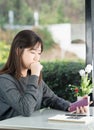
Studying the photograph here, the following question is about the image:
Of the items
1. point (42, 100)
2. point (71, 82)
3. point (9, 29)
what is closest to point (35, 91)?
point (42, 100)

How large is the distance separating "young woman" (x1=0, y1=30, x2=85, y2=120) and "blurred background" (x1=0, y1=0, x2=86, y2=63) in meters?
1.01

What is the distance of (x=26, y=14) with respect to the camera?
13.3 feet

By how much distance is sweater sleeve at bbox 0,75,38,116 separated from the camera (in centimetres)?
242

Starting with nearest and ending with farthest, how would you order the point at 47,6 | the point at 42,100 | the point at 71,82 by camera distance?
the point at 42,100
the point at 71,82
the point at 47,6

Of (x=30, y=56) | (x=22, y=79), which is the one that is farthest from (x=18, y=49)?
(x=22, y=79)

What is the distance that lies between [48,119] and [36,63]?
452mm

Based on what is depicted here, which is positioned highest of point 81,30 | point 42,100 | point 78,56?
point 81,30

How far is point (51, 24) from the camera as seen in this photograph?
387cm

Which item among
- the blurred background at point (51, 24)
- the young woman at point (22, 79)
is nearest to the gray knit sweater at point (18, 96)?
the young woman at point (22, 79)

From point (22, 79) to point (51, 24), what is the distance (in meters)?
1.29

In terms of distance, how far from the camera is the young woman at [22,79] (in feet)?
8.00

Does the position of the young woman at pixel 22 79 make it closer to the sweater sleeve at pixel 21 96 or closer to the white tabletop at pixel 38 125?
the sweater sleeve at pixel 21 96

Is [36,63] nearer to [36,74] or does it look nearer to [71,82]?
[36,74]

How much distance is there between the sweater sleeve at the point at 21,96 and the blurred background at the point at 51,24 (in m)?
1.23
